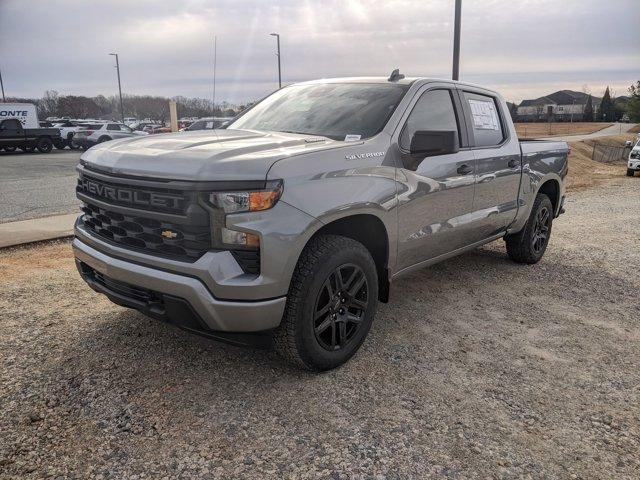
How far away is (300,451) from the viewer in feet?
8.86

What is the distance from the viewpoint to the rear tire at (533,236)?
19.4ft

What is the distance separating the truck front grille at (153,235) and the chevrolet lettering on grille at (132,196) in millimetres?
84

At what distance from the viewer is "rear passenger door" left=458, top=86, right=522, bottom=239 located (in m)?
4.64

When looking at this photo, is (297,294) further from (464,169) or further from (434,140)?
(464,169)

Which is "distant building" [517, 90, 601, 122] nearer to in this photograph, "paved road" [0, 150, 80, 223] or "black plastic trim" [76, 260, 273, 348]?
"paved road" [0, 150, 80, 223]

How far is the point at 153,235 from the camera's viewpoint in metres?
3.04

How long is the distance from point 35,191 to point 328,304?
1097 centimetres

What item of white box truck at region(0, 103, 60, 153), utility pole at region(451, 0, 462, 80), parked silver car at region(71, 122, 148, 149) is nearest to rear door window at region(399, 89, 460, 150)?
utility pole at region(451, 0, 462, 80)

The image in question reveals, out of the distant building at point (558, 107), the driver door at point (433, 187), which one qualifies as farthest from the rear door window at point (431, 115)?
the distant building at point (558, 107)

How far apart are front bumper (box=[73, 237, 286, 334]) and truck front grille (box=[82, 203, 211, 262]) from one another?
0.12 m

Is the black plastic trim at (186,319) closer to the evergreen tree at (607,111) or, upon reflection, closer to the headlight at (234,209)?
the headlight at (234,209)

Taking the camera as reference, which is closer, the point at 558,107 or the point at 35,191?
the point at 35,191

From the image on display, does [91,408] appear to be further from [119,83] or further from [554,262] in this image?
[119,83]

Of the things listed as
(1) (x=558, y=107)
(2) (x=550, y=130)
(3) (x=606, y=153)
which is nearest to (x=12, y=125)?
(3) (x=606, y=153)
